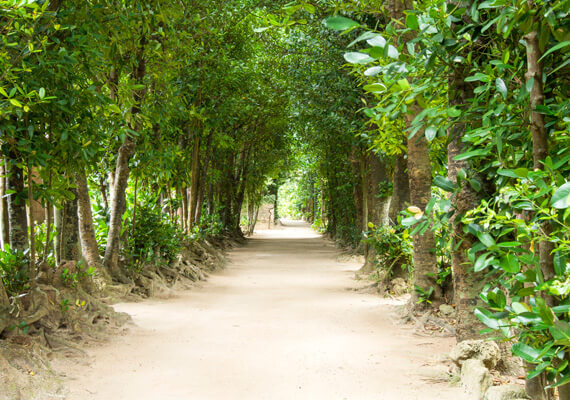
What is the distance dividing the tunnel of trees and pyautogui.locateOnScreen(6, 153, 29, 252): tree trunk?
2 cm

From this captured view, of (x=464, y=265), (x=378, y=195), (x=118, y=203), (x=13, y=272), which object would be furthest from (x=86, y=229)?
(x=378, y=195)

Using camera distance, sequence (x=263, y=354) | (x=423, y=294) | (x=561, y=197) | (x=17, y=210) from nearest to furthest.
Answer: (x=561, y=197)
(x=17, y=210)
(x=263, y=354)
(x=423, y=294)

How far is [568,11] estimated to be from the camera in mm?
1640

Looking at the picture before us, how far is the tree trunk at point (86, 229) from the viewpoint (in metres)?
7.90

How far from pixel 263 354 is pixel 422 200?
9.29 feet

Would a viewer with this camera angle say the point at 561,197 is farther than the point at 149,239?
No

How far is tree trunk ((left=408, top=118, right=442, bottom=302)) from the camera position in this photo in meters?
6.40

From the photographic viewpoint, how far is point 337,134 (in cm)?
1420

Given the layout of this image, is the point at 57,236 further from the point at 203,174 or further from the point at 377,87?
the point at 203,174

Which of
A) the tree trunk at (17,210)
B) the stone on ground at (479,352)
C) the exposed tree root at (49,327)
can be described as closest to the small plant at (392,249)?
the stone on ground at (479,352)

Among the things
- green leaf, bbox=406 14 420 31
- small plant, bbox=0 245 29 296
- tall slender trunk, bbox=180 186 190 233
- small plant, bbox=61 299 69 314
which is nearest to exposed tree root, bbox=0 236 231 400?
small plant, bbox=61 299 69 314

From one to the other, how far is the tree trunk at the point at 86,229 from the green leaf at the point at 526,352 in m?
7.29

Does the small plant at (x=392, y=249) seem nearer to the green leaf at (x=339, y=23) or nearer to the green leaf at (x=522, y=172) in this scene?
the green leaf at (x=522, y=172)

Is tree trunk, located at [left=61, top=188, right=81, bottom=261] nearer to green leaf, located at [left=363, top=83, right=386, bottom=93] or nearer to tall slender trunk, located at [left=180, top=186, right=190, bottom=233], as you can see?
tall slender trunk, located at [left=180, top=186, right=190, bottom=233]
